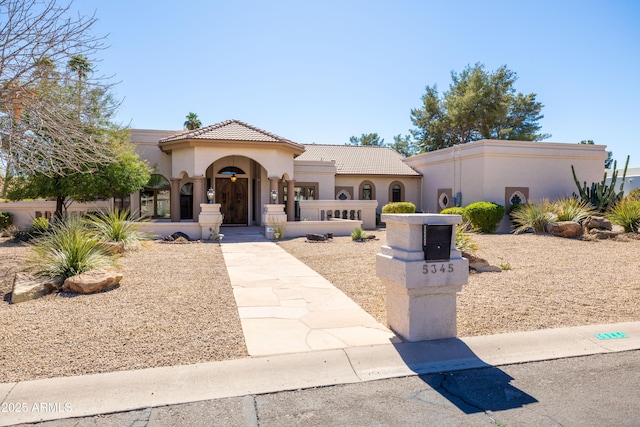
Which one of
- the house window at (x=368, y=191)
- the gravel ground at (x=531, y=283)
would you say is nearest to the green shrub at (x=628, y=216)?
the gravel ground at (x=531, y=283)

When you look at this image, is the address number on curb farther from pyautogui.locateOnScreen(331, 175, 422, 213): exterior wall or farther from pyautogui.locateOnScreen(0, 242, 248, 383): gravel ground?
pyautogui.locateOnScreen(331, 175, 422, 213): exterior wall

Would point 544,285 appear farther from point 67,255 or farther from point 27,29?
point 27,29

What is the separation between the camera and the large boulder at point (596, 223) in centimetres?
1582

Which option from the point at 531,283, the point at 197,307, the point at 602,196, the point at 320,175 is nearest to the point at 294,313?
the point at 197,307

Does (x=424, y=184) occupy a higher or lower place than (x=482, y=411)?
higher

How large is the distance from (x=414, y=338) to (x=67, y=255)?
6.71 metres

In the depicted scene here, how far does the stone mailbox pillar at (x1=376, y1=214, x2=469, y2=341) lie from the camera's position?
5.03 m

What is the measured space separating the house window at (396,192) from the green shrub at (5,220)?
20762 mm

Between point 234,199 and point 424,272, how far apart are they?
1881 cm

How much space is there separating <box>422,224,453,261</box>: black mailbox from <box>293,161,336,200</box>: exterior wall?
19777 millimetres

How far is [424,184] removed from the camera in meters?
27.8

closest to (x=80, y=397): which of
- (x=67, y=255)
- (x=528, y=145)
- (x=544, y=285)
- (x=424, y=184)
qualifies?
(x=67, y=255)

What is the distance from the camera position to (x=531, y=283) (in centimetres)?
855

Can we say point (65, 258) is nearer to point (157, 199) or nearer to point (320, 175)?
point (157, 199)
